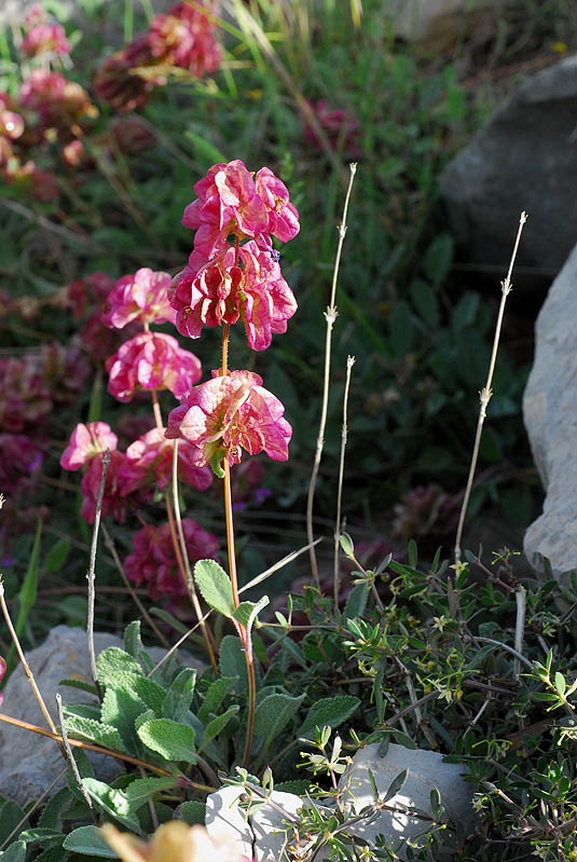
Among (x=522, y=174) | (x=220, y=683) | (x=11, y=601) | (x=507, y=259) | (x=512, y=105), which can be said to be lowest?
(x=11, y=601)

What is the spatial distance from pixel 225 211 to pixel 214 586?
447mm

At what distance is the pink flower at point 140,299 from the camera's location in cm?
151

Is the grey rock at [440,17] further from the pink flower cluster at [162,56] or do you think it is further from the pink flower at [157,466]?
the pink flower at [157,466]

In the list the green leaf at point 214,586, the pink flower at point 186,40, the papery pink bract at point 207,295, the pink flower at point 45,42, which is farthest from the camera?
the pink flower at point 45,42

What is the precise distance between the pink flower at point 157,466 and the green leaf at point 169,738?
0.40m

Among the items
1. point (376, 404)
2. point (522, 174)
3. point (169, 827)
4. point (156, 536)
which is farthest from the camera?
point (522, 174)

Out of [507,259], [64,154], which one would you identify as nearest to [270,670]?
[507,259]

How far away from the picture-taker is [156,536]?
168 centimetres

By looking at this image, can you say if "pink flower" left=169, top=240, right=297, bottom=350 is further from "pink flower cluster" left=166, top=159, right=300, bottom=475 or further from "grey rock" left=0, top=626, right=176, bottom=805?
"grey rock" left=0, top=626, right=176, bottom=805

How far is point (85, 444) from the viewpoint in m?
1.58

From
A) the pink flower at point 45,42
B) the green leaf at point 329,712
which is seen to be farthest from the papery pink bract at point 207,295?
the pink flower at point 45,42

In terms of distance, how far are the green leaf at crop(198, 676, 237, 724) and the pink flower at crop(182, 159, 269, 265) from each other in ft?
1.86

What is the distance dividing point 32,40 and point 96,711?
2.26m

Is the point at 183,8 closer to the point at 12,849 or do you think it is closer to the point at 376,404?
the point at 376,404
